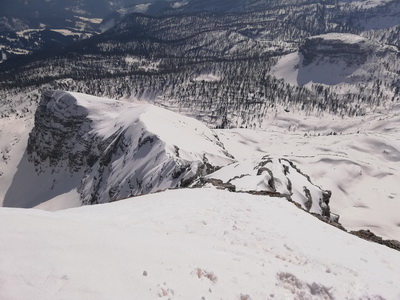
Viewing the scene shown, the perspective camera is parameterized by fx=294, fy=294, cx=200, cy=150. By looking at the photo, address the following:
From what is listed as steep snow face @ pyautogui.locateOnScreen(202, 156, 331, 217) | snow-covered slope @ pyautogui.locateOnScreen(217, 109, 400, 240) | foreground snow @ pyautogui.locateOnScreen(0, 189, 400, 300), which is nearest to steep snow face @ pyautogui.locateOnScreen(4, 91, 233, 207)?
steep snow face @ pyautogui.locateOnScreen(202, 156, 331, 217)

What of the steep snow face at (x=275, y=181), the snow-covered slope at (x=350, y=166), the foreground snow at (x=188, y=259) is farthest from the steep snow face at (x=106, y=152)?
the foreground snow at (x=188, y=259)

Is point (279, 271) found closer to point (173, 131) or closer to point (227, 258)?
point (227, 258)

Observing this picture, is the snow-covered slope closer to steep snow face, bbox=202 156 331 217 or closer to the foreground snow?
steep snow face, bbox=202 156 331 217

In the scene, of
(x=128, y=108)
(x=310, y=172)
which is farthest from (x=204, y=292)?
(x=128, y=108)

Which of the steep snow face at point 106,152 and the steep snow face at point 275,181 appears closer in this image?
the steep snow face at point 275,181

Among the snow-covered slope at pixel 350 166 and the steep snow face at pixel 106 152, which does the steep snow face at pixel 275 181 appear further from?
the snow-covered slope at pixel 350 166
